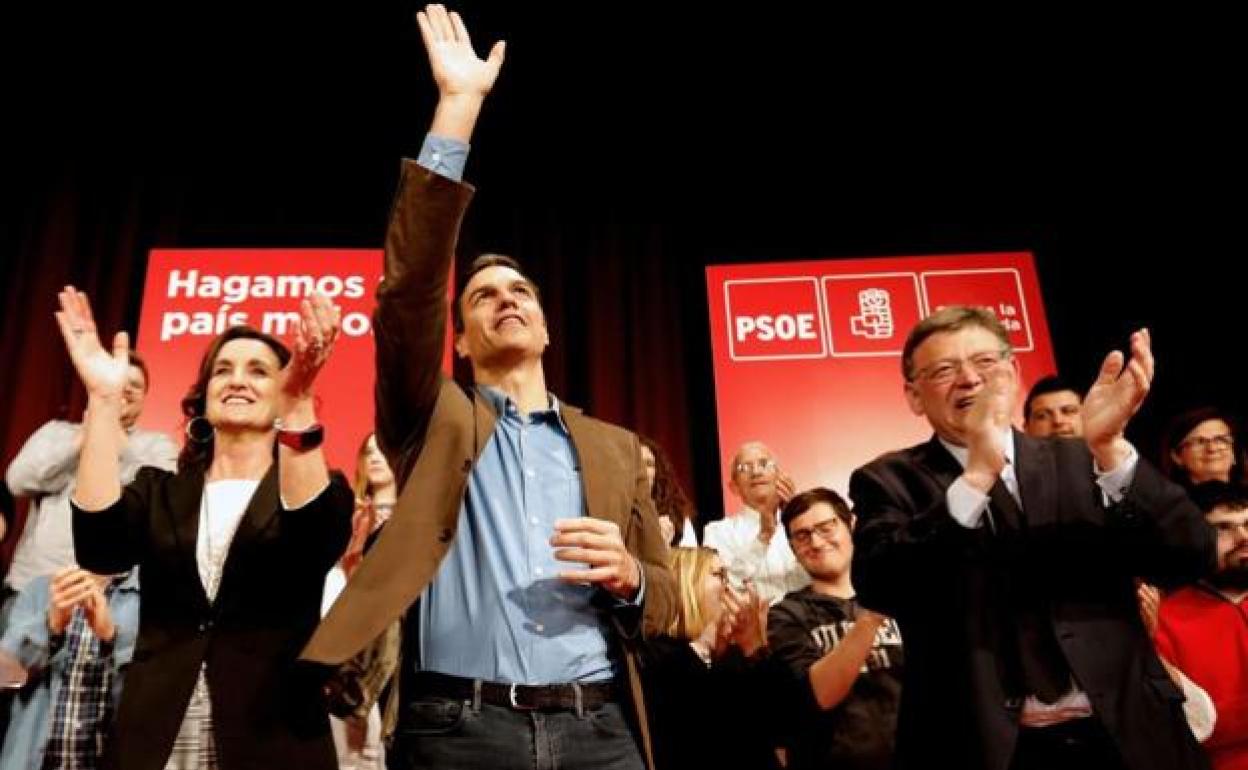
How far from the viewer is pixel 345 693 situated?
8.73ft

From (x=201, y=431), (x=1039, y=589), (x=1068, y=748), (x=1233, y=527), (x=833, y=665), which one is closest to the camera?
(x=1068, y=748)

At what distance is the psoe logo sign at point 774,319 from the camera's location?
5078 millimetres

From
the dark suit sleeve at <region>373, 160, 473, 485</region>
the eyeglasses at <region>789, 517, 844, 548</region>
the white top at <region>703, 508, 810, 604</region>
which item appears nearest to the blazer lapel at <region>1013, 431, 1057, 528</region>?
the dark suit sleeve at <region>373, 160, 473, 485</region>

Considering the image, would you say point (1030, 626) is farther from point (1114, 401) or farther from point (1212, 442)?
point (1212, 442)

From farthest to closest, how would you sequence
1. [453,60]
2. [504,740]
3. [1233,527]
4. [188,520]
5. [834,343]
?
1. [834,343]
2. [1233,527]
3. [188,520]
4. [453,60]
5. [504,740]

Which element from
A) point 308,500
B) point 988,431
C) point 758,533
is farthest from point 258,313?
point 988,431

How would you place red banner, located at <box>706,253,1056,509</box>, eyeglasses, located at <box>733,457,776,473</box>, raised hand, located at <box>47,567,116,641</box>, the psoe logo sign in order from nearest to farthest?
raised hand, located at <box>47,567,116,641</box> → eyeglasses, located at <box>733,457,776,473</box> → red banner, located at <box>706,253,1056,509</box> → the psoe logo sign

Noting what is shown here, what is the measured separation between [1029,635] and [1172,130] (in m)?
5.00

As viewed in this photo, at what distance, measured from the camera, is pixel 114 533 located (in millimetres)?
1941

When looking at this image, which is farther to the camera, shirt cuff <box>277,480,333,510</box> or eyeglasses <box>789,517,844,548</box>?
eyeglasses <box>789,517,844,548</box>

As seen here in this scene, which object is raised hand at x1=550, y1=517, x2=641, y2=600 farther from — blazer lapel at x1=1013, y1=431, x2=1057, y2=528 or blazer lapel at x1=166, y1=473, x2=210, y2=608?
blazer lapel at x1=166, y1=473, x2=210, y2=608

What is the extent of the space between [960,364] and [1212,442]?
2.32 m

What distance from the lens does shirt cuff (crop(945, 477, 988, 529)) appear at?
1644 mm

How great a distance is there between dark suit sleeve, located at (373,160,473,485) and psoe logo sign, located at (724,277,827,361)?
3.49 m
